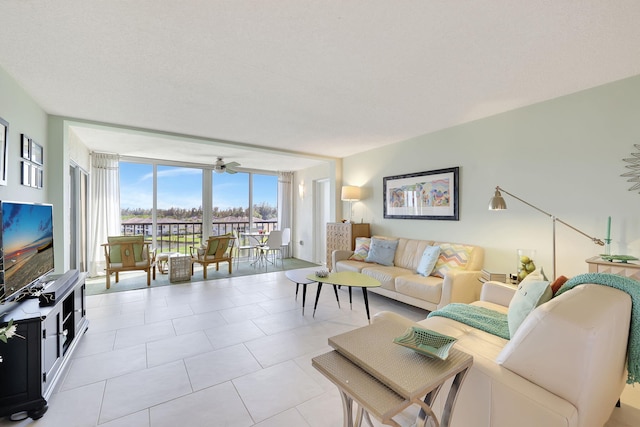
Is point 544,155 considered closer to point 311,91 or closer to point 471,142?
point 471,142

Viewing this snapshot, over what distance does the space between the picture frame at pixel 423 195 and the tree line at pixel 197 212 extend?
12.9ft

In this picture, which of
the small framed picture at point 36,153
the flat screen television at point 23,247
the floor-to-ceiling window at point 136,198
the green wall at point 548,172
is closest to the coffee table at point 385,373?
the flat screen television at point 23,247

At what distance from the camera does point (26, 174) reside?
2553 millimetres

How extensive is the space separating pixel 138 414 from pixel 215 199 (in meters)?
5.62

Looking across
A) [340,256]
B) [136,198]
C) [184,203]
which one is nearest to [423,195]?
[340,256]

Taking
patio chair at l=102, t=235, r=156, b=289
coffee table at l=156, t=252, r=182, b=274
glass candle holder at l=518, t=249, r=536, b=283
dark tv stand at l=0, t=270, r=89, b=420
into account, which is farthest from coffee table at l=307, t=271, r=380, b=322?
coffee table at l=156, t=252, r=182, b=274

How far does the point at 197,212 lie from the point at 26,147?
414 centimetres

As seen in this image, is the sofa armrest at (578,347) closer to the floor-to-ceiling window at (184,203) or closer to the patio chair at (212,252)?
the patio chair at (212,252)

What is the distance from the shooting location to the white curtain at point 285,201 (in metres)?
7.59

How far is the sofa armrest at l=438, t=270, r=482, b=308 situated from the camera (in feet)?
9.65

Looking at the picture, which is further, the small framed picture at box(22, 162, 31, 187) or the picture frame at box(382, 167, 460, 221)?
the picture frame at box(382, 167, 460, 221)

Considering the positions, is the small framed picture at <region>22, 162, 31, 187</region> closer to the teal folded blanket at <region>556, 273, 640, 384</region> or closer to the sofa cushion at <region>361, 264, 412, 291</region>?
the sofa cushion at <region>361, 264, 412, 291</region>

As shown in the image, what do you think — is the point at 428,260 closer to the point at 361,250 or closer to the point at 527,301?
the point at 361,250

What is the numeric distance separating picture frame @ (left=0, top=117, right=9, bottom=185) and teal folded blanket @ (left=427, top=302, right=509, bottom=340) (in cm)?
358
